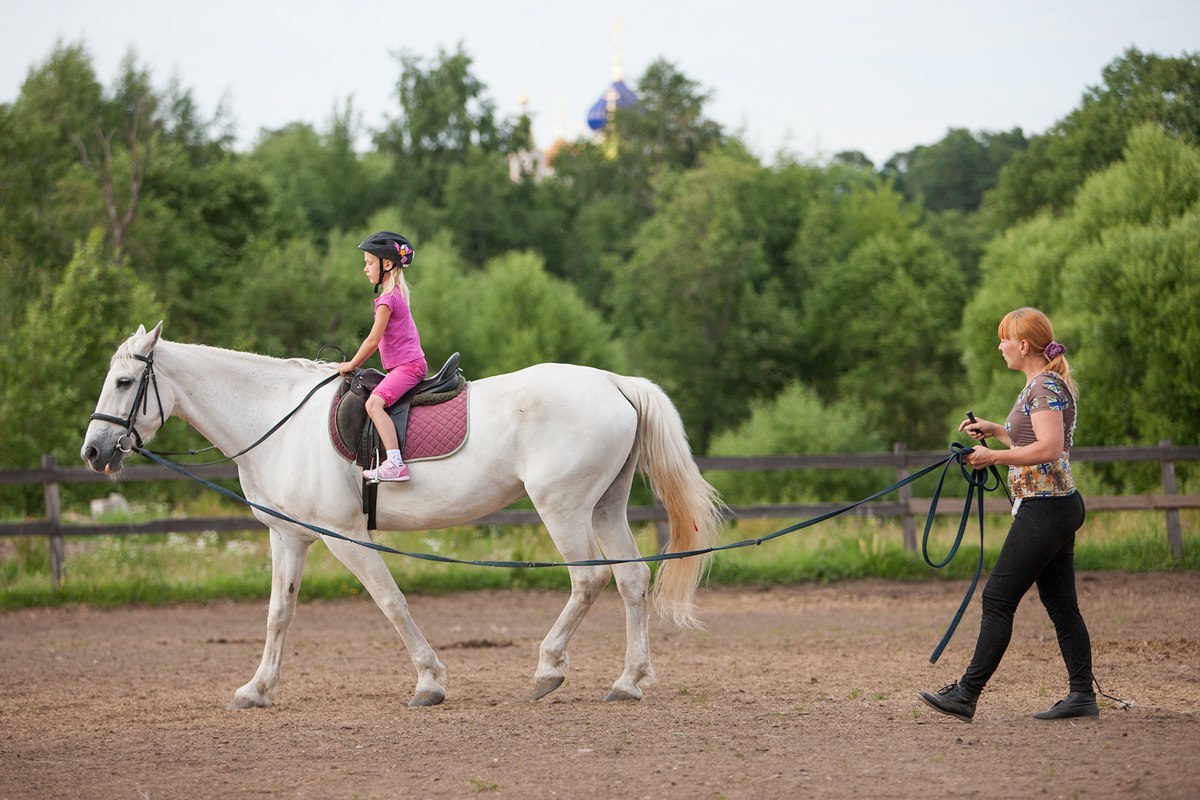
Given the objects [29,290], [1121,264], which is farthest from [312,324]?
[1121,264]

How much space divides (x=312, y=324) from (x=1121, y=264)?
23.0 meters

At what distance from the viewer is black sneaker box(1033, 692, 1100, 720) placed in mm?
5242

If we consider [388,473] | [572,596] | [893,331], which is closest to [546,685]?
[572,596]

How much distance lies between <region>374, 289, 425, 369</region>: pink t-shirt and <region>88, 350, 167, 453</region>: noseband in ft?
4.35

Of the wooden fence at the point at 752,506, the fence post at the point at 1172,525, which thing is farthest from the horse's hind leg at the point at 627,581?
the fence post at the point at 1172,525

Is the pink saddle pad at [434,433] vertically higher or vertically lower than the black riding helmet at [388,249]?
lower

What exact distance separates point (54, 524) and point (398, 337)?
7566 millimetres

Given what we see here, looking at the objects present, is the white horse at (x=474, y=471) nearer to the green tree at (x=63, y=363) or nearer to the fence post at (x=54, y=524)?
the fence post at (x=54, y=524)

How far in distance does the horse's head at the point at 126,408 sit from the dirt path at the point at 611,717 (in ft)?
4.91

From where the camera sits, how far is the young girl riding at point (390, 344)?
6.18 metres

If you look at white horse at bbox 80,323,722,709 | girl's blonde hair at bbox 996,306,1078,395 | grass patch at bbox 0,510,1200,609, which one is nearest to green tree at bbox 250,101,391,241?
grass patch at bbox 0,510,1200,609

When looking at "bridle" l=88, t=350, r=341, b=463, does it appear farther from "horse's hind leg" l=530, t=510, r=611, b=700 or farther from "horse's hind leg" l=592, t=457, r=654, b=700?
"horse's hind leg" l=592, t=457, r=654, b=700

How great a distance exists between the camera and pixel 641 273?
42.6 m

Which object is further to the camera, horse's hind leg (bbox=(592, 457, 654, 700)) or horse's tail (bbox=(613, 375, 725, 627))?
horse's tail (bbox=(613, 375, 725, 627))
